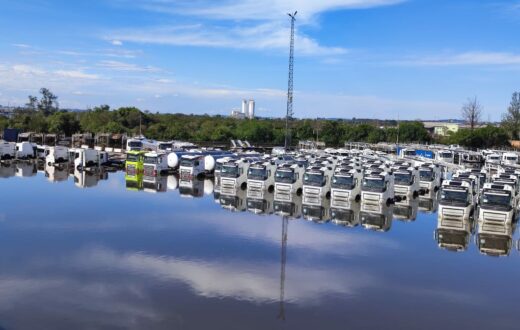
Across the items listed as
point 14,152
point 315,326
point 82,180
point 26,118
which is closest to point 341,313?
point 315,326

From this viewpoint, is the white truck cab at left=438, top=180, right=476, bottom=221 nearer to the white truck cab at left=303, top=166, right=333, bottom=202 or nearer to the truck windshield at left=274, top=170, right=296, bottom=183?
the white truck cab at left=303, top=166, right=333, bottom=202

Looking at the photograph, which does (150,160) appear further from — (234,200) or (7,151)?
(7,151)

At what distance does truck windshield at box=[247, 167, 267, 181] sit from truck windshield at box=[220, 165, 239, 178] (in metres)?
0.66

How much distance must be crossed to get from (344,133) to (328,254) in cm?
4493

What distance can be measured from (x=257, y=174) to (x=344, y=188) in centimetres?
412

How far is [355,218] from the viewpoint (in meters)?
17.5

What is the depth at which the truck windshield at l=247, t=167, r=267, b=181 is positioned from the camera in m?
21.8

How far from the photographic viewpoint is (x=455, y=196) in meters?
16.7

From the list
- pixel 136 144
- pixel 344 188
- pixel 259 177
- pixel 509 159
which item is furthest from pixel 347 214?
pixel 136 144

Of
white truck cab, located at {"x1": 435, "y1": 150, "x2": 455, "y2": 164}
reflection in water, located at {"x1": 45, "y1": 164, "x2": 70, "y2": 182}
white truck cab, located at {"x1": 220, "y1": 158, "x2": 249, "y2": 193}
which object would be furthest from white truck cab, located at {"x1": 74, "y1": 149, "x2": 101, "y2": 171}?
white truck cab, located at {"x1": 435, "y1": 150, "x2": 455, "y2": 164}

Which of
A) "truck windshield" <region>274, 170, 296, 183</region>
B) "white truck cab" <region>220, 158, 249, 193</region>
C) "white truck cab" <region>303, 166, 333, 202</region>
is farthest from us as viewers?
"white truck cab" <region>220, 158, 249, 193</region>

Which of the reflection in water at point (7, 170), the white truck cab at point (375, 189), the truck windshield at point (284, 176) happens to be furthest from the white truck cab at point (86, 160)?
the white truck cab at point (375, 189)

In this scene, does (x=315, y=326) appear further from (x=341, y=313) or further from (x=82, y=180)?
(x=82, y=180)

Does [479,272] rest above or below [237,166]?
below
